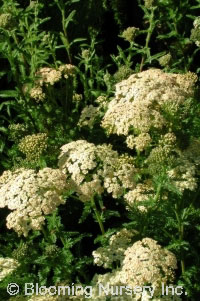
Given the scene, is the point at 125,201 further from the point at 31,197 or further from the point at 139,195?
the point at 31,197

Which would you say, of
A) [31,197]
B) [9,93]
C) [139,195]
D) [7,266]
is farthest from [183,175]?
[9,93]

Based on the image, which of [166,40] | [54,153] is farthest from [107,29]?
[54,153]

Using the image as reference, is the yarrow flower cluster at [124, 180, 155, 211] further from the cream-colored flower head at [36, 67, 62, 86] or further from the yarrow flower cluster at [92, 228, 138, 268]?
the cream-colored flower head at [36, 67, 62, 86]

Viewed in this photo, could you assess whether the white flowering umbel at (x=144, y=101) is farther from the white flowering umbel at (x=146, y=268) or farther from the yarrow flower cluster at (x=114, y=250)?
the white flowering umbel at (x=146, y=268)

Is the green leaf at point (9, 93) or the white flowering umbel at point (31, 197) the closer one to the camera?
the white flowering umbel at point (31, 197)

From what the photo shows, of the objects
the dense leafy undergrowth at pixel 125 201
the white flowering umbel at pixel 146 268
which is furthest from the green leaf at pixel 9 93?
the white flowering umbel at pixel 146 268

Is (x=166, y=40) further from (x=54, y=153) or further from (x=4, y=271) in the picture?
(x=4, y=271)
